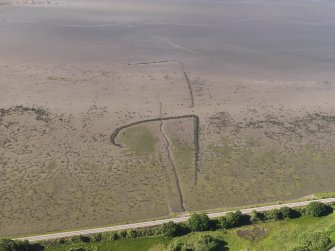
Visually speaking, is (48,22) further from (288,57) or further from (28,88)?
(288,57)

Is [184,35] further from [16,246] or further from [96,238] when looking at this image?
[16,246]

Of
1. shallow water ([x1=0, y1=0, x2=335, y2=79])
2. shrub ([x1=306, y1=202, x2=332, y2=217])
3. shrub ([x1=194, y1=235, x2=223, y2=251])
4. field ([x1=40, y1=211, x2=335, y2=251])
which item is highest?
shallow water ([x1=0, y1=0, x2=335, y2=79])

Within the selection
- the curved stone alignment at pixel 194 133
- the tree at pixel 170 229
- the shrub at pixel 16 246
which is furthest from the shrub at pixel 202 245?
the shrub at pixel 16 246

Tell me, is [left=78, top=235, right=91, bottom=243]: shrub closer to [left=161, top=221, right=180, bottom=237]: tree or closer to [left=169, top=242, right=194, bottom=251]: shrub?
[left=161, top=221, right=180, bottom=237]: tree

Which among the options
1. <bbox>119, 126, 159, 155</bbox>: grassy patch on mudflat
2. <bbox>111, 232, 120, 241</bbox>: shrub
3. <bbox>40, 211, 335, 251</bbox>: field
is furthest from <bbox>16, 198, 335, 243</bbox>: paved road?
<bbox>119, 126, 159, 155</bbox>: grassy patch on mudflat

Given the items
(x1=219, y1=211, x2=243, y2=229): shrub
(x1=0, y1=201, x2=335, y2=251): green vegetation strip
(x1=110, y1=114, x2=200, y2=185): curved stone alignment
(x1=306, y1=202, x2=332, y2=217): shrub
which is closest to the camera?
(x1=0, y1=201, x2=335, y2=251): green vegetation strip

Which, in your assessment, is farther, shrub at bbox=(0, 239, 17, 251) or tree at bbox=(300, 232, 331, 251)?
tree at bbox=(300, 232, 331, 251)

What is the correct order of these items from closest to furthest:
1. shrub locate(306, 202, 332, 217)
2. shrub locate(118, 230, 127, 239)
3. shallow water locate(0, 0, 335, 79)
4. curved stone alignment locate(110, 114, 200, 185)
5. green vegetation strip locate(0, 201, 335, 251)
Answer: green vegetation strip locate(0, 201, 335, 251) → shrub locate(118, 230, 127, 239) → shrub locate(306, 202, 332, 217) → curved stone alignment locate(110, 114, 200, 185) → shallow water locate(0, 0, 335, 79)
